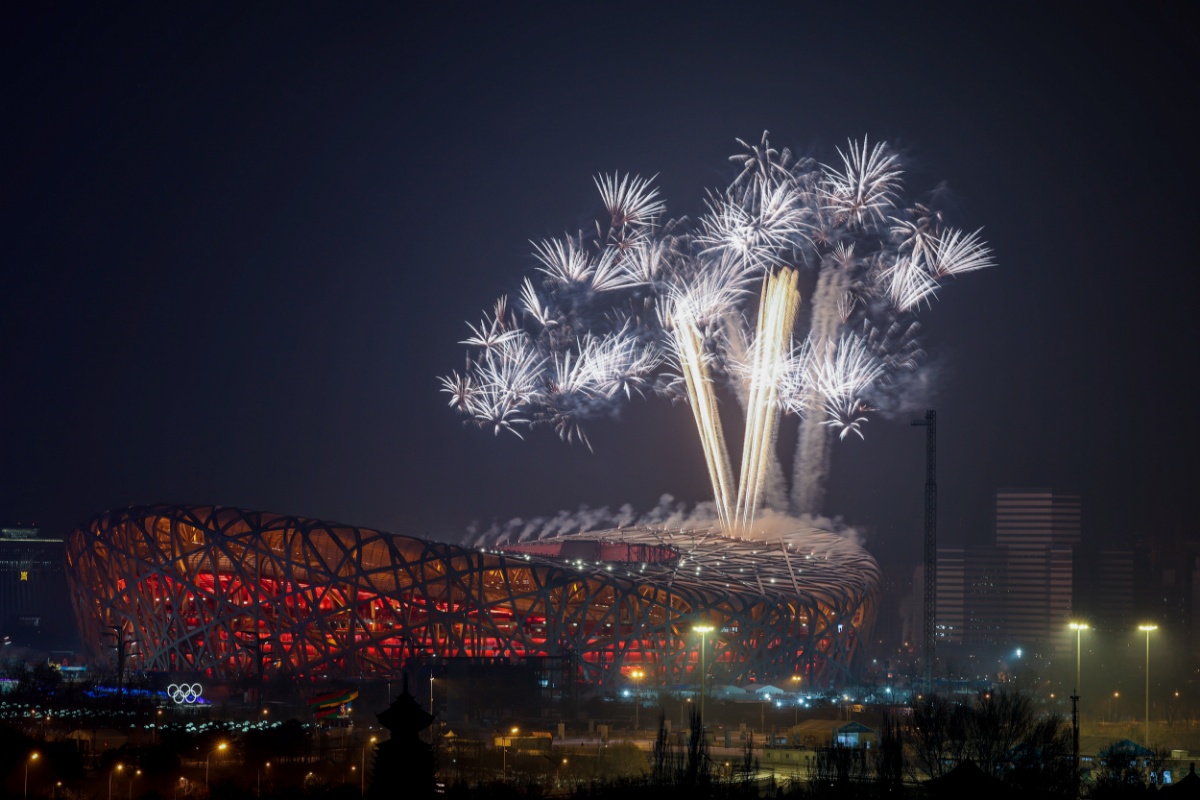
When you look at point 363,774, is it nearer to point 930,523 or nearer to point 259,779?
point 259,779

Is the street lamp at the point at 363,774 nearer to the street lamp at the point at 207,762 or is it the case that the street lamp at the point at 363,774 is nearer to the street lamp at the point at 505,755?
the street lamp at the point at 505,755

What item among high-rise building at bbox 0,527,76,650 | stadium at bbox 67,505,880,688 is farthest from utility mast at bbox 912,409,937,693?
high-rise building at bbox 0,527,76,650

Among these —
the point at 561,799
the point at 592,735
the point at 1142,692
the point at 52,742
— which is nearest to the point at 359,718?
the point at 592,735

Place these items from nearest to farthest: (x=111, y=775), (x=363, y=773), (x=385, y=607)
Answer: (x=111, y=775) → (x=363, y=773) → (x=385, y=607)

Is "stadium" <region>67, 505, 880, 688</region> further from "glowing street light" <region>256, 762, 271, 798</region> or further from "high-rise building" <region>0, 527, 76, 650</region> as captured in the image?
"high-rise building" <region>0, 527, 76, 650</region>

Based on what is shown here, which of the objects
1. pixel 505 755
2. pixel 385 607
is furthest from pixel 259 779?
pixel 385 607

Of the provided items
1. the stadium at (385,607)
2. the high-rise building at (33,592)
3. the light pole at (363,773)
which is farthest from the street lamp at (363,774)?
the high-rise building at (33,592)
